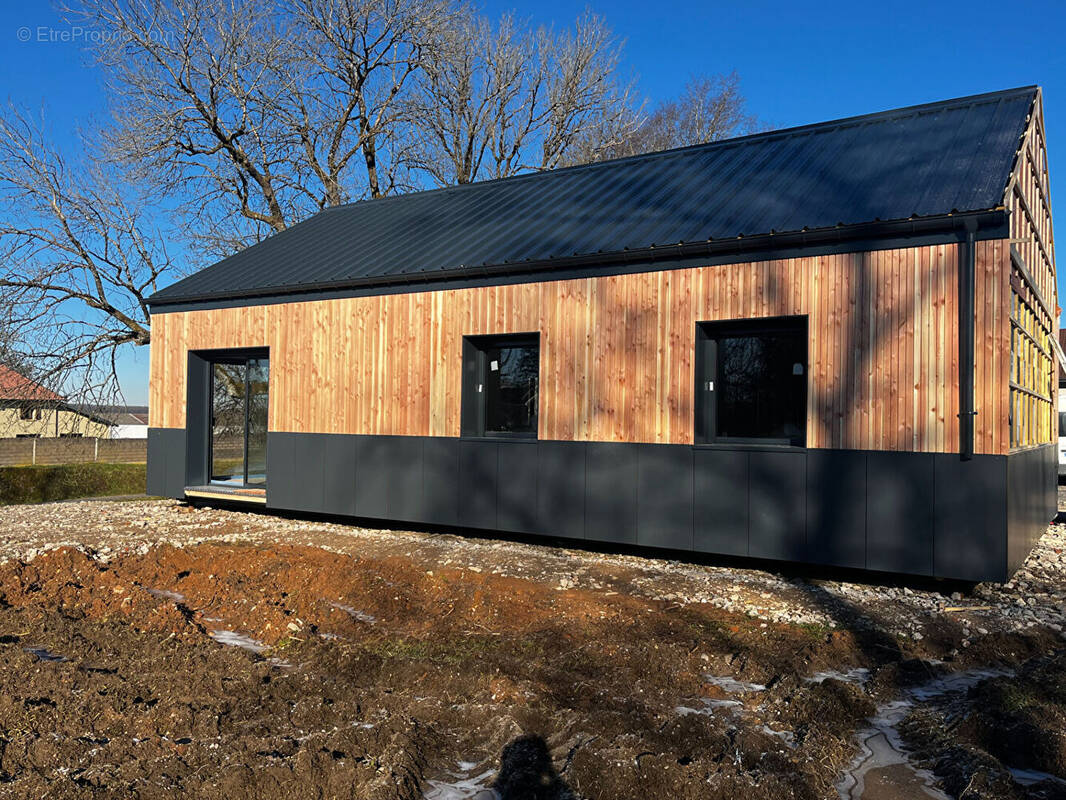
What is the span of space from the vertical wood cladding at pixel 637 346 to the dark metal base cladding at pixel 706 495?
0.71 ft

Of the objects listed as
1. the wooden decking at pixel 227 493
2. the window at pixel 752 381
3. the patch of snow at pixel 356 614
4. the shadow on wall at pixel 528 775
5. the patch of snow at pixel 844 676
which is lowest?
the shadow on wall at pixel 528 775

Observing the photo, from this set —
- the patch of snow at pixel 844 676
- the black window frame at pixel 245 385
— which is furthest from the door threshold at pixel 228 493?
the patch of snow at pixel 844 676

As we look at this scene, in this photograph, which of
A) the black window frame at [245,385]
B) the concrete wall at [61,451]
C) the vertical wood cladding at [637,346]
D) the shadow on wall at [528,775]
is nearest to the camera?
the shadow on wall at [528,775]

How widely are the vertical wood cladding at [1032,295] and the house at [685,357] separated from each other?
9 cm

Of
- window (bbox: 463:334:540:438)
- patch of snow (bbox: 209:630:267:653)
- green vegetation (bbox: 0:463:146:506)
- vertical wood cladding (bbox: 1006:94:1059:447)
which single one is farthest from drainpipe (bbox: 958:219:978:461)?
green vegetation (bbox: 0:463:146:506)

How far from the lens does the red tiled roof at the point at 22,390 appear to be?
18.4 m

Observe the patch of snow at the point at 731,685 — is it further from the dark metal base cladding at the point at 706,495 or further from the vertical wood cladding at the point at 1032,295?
the vertical wood cladding at the point at 1032,295

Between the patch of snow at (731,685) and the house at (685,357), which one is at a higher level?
the house at (685,357)

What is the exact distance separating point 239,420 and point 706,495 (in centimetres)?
745

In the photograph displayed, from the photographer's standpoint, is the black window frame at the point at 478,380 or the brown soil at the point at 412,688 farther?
the black window frame at the point at 478,380

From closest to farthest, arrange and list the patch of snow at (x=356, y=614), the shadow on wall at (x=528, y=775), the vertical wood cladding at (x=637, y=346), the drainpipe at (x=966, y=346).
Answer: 1. the shadow on wall at (x=528, y=775)
2. the patch of snow at (x=356, y=614)
3. the drainpipe at (x=966, y=346)
4. the vertical wood cladding at (x=637, y=346)

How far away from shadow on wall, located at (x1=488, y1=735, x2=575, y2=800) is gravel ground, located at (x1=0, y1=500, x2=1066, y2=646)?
300 centimetres

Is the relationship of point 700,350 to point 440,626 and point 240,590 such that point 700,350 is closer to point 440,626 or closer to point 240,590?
point 440,626

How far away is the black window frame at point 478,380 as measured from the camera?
32.0 ft
